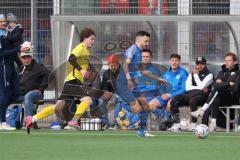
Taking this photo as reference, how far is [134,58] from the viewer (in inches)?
623

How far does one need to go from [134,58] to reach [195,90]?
275 centimetres

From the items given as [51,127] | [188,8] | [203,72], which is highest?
[188,8]

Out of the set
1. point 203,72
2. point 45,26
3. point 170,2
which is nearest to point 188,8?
point 170,2

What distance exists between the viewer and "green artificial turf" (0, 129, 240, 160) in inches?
437

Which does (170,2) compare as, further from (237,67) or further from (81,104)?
(81,104)

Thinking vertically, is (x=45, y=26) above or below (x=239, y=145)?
above

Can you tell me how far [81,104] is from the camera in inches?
674

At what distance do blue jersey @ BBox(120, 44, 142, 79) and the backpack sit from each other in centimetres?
301

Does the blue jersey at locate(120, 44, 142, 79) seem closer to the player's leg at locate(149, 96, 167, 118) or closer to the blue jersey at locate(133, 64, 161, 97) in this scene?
the blue jersey at locate(133, 64, 161, 97)

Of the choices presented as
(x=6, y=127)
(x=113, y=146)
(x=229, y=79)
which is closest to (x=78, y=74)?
(x=6, y=127)

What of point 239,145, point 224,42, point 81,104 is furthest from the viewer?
point 224,42

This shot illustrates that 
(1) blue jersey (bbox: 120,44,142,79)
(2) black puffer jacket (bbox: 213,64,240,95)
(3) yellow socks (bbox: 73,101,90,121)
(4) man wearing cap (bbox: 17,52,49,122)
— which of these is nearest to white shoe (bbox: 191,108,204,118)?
(2) black puffer jacket (bbox: 213,64,240,95)

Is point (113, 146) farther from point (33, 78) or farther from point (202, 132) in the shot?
point (33, 78)

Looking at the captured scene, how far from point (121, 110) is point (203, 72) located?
1.85 meters
